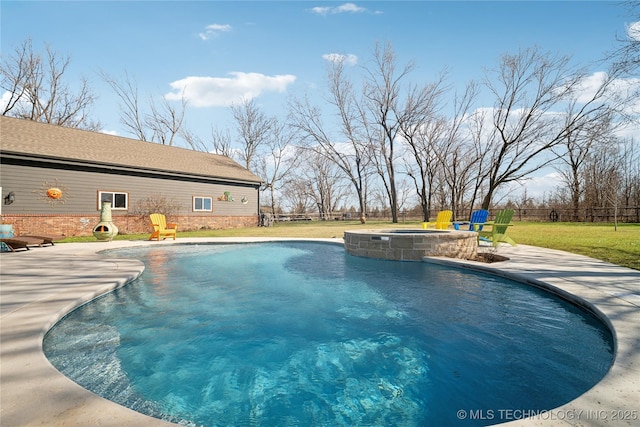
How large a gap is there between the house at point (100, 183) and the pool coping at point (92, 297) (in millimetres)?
8440

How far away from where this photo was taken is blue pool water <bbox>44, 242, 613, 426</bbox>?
2.16 m

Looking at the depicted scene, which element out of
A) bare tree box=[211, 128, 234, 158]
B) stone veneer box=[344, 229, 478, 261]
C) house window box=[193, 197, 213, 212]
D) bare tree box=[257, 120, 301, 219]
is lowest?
stone veneer box=[344, 229, 478, 261]

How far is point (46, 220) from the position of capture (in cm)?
1343

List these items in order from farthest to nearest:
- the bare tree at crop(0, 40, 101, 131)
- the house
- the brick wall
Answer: the bare tree at crop(0, 40, 101, 131) < the house < the brick wall

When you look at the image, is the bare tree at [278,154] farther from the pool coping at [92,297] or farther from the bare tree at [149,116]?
the pool coping at [92,297]

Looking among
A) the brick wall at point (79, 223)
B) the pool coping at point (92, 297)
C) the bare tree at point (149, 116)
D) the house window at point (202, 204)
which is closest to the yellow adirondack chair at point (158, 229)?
the brick wall at point (79, 223)

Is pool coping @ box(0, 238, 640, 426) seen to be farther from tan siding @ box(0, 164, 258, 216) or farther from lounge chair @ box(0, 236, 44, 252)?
tan siding @ box(0, 164, 258, 216)

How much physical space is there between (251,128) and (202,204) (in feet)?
47.5

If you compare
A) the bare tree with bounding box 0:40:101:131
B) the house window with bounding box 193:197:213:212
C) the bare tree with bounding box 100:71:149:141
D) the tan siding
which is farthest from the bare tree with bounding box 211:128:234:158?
the house window with bounding box 193:197:213:212

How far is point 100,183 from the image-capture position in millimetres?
15266

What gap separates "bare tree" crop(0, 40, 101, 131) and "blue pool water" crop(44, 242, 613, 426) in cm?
2756

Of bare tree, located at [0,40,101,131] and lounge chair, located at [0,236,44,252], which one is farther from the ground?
bare tree, located at [0,40,101,131]

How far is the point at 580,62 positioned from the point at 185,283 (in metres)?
22.9

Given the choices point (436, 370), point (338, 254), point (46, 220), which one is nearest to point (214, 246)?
point (338, 254)
